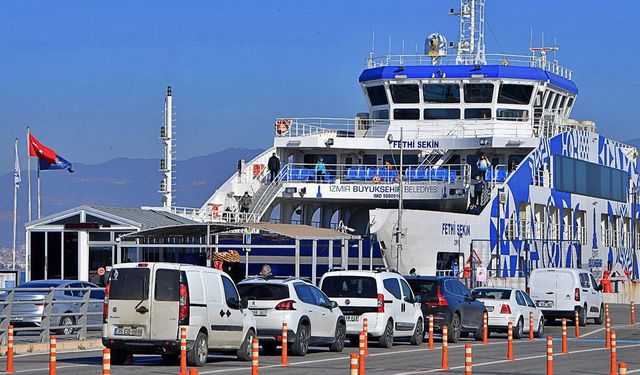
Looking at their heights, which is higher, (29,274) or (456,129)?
(456,129)

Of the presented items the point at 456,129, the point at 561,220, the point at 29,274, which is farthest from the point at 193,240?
the point at 561,220

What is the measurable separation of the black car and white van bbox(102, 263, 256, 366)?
973cm

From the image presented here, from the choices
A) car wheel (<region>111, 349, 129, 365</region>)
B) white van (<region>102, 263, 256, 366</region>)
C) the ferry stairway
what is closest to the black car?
white van (<region>102, 263, 256, 366</region>)

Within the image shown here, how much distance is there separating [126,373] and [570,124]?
44410 millimetres

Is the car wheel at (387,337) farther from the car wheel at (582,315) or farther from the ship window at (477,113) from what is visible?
the ship window at (477,113)

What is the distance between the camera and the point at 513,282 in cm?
4969

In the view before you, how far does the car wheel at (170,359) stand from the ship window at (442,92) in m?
32.9

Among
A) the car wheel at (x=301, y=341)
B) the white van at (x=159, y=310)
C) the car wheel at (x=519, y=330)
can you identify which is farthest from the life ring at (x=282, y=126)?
the white van at (x=159, y=310)

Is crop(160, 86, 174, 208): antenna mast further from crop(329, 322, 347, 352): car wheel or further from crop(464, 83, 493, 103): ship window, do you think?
crop(329, 322, 347, 352): car wheel

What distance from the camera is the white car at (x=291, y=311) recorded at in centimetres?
2420

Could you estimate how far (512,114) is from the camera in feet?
181

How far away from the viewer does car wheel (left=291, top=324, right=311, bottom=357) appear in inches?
960

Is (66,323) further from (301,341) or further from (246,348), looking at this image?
(246,348)

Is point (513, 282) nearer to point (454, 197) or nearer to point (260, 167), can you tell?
point (454, 197)
